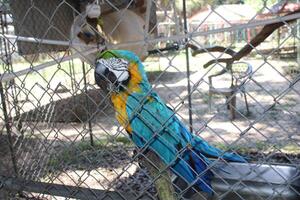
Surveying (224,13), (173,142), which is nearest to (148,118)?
(173,142)

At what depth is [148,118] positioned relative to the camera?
3.83ft

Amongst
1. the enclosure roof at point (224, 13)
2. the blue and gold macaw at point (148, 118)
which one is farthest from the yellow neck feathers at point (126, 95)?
the enclosure roof at point (224, 13)

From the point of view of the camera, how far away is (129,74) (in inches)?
50.2

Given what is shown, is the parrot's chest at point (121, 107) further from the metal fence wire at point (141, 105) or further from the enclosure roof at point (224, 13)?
the enclosure roof at point (224, 13)

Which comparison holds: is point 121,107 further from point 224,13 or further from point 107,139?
point 224,13

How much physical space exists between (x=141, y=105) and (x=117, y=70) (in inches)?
8.8

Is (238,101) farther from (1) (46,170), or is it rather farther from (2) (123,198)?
(2) (123,198)

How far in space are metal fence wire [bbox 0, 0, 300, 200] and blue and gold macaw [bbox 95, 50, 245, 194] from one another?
41mm

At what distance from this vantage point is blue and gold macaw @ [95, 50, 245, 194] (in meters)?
1.15

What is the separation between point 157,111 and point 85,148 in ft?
6.74


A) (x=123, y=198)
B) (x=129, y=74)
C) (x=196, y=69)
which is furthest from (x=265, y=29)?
(x=196, y=69)

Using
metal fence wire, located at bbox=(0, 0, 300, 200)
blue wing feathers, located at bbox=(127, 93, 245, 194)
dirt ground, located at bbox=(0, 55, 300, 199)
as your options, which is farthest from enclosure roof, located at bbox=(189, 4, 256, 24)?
blue wing feathers, located at bbox=(127, 93, 245, 194)

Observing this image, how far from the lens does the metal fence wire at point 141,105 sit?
939 mm

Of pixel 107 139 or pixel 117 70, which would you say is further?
pixel 107 139
